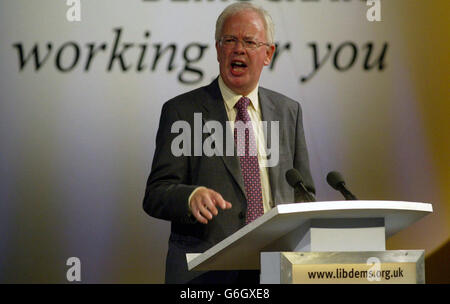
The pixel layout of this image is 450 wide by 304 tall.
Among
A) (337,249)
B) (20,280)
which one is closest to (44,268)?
(20,280)

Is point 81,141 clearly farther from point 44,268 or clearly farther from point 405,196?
point 405,196

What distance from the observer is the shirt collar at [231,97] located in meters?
3.84

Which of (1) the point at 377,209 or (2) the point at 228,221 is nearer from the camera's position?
(1) the point at 377,209

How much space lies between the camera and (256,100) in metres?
3.90

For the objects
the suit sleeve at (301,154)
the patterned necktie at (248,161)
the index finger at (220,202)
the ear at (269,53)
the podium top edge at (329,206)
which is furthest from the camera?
the ear at (269,53)

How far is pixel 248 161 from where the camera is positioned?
3.66m

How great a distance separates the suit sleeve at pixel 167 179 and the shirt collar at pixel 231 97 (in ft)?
0.89

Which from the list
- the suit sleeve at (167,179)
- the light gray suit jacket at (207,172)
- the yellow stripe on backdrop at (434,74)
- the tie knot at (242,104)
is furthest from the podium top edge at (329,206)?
the yellow stripe on backdrop at (434,74)

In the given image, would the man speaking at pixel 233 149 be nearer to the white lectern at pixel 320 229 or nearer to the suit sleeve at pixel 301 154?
the suit sleeve at pixel 301 154

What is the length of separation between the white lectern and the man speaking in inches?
34.4

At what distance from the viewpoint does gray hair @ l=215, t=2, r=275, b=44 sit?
3910 mm

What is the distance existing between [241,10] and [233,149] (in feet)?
2.51

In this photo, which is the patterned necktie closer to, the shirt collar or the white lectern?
the shirt collar

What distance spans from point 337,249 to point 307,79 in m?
1.98
